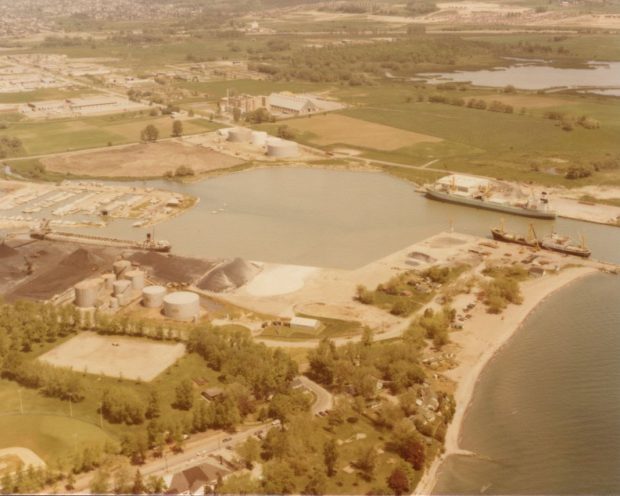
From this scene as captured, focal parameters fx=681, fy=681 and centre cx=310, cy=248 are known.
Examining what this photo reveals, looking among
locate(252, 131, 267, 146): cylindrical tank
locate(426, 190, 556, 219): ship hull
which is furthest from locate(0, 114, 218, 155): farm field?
locate(426, 190, 556, 219): ship hull

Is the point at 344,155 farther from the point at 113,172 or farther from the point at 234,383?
the point at 234,383

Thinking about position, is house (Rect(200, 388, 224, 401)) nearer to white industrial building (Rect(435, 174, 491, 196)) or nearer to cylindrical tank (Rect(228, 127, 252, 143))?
white industrial building (Rect(435, 174, 491, 196))

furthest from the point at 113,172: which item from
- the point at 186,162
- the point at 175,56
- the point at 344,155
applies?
the point at 175,56

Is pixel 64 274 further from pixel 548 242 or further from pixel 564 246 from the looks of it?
pixel 564 246

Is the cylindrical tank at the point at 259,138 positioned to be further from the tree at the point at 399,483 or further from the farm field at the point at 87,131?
the tree at the point at 399,483

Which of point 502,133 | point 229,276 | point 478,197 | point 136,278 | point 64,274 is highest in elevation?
point 502,133

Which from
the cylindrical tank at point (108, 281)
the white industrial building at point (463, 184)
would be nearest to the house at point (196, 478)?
the cylindrical tank at point (108, 281)

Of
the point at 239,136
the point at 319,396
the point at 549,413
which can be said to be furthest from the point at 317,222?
the point at 239,136

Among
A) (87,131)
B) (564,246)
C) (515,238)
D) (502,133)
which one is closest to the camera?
(564,246)
